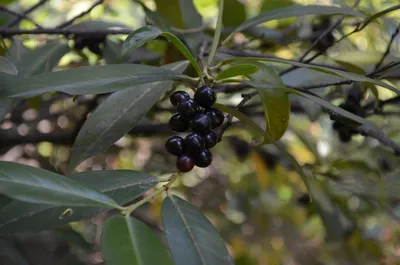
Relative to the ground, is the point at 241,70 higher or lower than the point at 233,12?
higher

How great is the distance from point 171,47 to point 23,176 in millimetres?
528

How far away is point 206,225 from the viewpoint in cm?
50

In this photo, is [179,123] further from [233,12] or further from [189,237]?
[233,12]

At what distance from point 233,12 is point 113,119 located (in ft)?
1.50

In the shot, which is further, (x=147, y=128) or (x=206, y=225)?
(x=147, y=128)

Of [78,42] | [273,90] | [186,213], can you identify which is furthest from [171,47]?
[186,213]

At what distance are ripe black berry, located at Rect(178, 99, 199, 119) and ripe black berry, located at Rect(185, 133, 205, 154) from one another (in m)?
0.03

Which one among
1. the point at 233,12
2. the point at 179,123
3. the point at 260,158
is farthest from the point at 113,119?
the point at 260,158

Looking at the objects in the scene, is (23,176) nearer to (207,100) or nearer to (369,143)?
(207,100)

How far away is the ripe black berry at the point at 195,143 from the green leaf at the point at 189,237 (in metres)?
0.06

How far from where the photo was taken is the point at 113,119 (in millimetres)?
613

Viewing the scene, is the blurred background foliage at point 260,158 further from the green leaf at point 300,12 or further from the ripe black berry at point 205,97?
the ripe black berry at point 205,97

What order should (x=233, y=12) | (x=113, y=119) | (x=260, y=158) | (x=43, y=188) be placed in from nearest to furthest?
(x=43, y=188) < (x=113, y=119) < (x=233, y=12) < (x=260, y=158)

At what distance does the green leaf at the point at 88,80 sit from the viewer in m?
0.49
